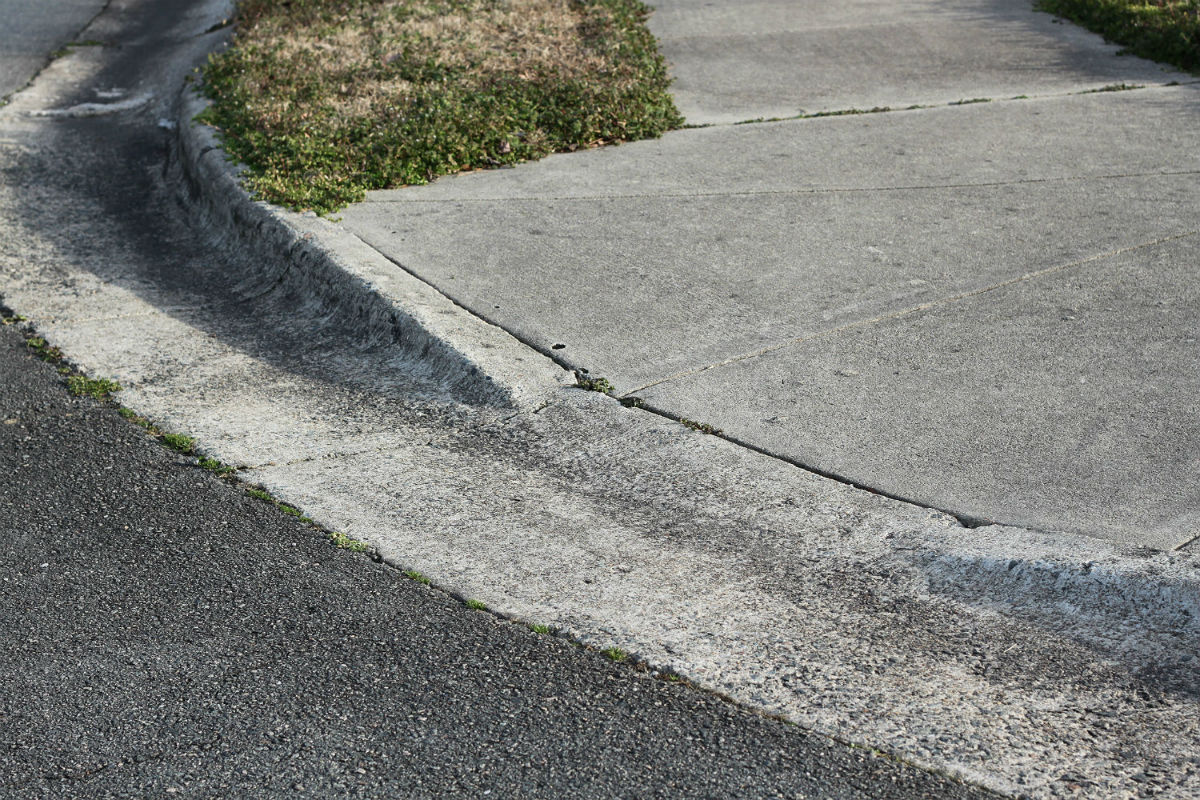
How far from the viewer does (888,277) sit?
Answer: 203 inches

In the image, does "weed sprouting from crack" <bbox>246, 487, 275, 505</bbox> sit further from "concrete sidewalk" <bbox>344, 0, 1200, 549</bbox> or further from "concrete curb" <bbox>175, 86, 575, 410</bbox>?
"concrete sidewalk" <bbox>344, 0, 1200, 549</bbox>

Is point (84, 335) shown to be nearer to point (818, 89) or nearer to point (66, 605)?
point (66, 605)

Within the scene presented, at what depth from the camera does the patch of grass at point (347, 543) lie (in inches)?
139

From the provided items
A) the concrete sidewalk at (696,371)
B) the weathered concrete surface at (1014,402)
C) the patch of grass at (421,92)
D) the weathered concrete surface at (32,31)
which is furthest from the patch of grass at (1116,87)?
the weathered concrete surface at (32,31)

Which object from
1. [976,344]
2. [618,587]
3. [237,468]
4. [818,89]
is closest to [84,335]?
[237,468]

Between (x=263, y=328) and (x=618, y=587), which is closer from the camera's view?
(x=618, y=587)

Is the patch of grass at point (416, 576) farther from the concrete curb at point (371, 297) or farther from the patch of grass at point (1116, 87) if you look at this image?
the patch of grass at point (1116, 87)

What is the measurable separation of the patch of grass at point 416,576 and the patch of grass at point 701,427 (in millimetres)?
1110

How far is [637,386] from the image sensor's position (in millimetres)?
4320

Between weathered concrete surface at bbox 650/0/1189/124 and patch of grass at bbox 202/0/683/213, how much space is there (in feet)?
1.55

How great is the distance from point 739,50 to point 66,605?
282 inches

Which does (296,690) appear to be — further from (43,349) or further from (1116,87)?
(1116,87)

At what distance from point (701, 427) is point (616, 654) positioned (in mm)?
1203

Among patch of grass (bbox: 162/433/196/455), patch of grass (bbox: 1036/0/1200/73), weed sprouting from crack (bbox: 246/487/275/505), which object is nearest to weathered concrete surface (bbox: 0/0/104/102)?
patch of grass (bbox: 162/433/196/455)
